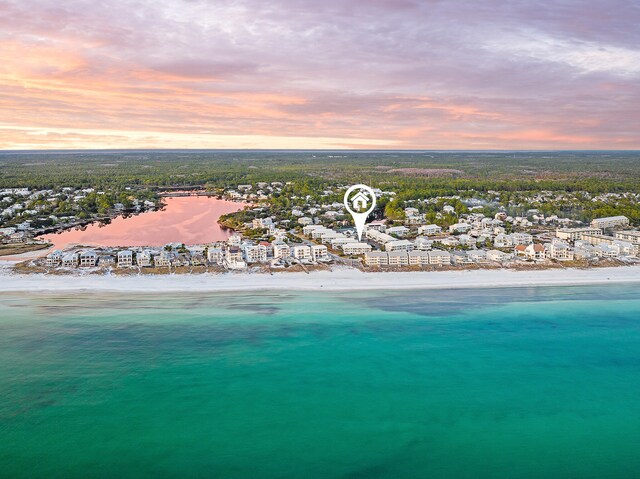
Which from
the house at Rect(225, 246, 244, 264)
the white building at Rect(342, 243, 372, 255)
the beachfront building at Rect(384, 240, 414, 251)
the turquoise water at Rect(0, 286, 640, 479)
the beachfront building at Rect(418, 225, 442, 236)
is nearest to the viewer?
the turquoise water at Rect(0, 286, 640, 479)

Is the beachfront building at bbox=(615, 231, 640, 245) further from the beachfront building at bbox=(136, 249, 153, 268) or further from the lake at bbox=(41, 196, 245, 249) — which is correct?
the beachfront building at bbox=(136, 249, 153, 268)

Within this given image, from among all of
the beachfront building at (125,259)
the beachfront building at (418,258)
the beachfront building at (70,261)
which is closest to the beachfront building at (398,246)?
the beachfront building at (418,258)

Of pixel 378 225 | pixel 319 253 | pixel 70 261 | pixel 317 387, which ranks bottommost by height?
pixel 317 387

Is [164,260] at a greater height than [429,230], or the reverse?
[429,230]

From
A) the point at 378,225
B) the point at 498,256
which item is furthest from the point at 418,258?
the point at 378,225

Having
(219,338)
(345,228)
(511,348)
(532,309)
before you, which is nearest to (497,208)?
(345,228)

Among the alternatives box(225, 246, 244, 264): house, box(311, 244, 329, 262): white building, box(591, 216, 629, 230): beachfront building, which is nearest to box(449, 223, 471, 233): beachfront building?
box(591, 216, 629, 230): beachfront building

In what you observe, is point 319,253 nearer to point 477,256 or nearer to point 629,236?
point 477,256
